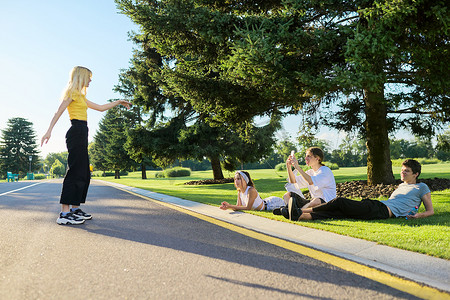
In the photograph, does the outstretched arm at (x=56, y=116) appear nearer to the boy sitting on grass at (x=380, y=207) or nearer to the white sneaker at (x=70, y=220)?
the white sneaker at (x=70, y=220)

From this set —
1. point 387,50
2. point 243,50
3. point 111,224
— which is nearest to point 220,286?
point 111,224

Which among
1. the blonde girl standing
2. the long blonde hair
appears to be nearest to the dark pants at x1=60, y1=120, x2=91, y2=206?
the blonde girl standing

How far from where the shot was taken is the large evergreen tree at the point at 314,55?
5961mm

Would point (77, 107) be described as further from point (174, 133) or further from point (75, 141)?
point (174, 133)

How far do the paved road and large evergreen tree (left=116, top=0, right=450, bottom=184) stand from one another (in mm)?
4176

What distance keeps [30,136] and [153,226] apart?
89.6m

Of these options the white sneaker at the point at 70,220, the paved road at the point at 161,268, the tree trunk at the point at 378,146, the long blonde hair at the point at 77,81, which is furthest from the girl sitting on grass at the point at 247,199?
the tree trunk at the point at 378,146

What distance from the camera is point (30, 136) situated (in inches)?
3110

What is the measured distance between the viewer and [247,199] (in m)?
5.81

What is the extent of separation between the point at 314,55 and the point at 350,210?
4.15m

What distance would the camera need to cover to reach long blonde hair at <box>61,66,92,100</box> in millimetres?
4707

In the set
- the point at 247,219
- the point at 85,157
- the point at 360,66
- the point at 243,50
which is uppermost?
the point at 243,50

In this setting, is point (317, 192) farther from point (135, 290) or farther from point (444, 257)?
point (135, 290)

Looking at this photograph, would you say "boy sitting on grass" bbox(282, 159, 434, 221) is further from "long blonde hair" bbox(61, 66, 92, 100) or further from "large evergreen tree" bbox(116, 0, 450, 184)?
"long blonde hair" bbox(61, 66, 92, 100)
